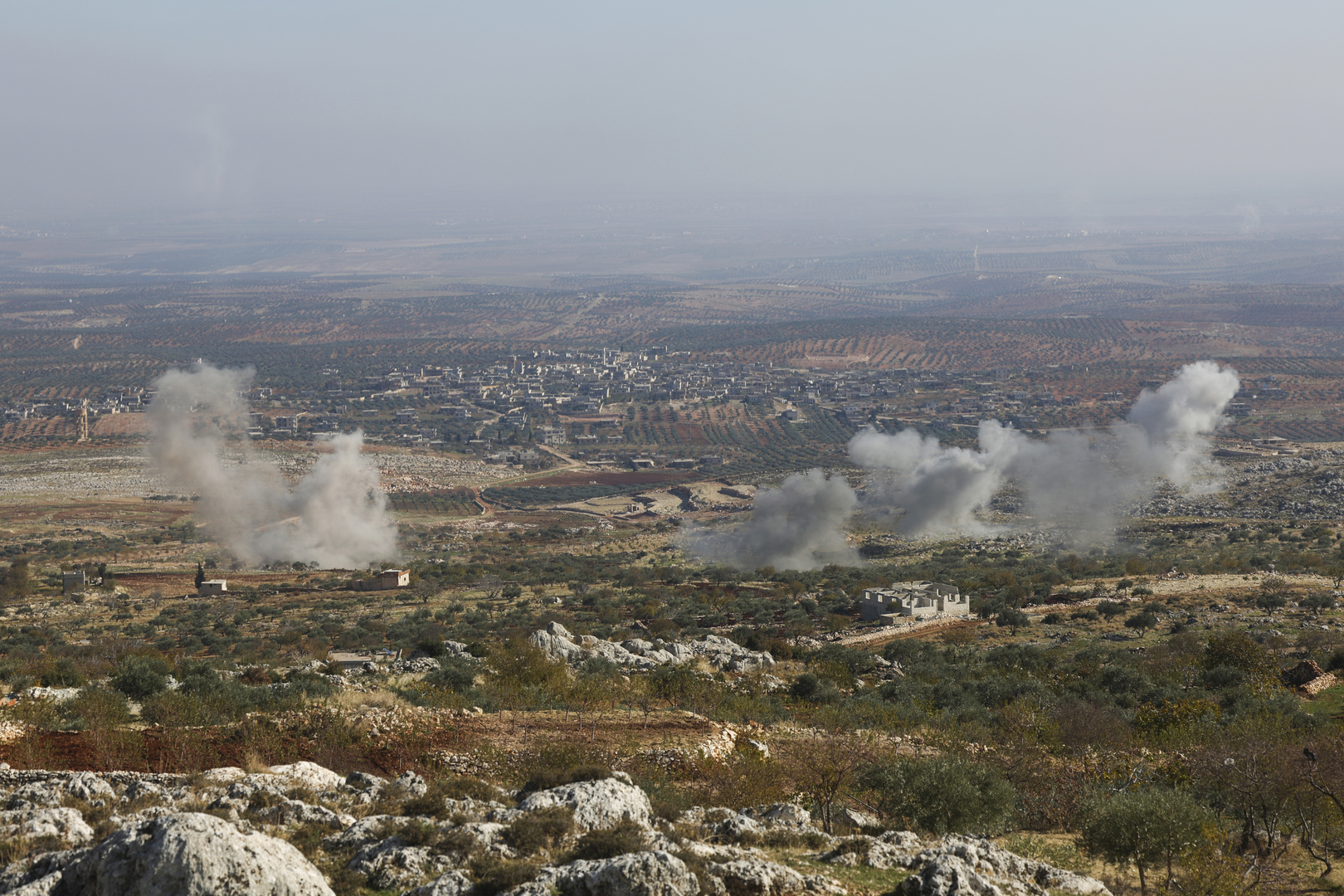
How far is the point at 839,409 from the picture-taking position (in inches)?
5197

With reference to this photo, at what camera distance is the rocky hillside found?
10805 mm

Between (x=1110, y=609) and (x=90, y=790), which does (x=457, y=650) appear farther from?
(x=1110, y=609)

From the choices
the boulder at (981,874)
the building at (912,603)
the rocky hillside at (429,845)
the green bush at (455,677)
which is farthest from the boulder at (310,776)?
the building at (912,603)

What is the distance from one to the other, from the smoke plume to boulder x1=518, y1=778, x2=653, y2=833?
47240 mm

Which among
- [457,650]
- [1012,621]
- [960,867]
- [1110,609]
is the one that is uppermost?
[960,867]

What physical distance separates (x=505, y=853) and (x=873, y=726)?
1299 centimetres

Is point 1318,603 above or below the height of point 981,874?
below

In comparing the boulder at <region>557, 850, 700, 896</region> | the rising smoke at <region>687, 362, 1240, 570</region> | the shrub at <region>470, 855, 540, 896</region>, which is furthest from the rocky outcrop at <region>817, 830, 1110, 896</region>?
the rising smoke at <region>687, 362, 1240, 570</region>

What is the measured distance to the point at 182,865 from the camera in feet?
34.3

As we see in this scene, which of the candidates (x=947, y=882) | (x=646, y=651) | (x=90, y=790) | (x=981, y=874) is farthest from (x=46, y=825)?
(x=646, y=651)

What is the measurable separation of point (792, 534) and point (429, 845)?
178ft

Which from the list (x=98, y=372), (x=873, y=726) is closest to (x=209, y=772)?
(x=873, y=726)

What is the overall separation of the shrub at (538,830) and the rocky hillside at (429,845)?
0.9 inches

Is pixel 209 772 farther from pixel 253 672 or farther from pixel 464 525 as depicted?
pixel 464 525
